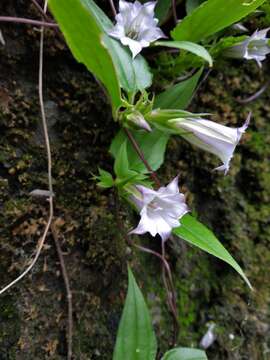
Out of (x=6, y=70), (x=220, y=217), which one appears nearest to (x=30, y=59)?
(x=6, y=70)

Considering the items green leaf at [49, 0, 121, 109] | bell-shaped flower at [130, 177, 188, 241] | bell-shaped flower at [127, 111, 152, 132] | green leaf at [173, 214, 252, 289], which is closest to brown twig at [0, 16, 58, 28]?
green leaf at [49, 0, 121, 109]

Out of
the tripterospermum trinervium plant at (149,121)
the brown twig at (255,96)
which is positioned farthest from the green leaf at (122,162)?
the brown twig at (255,96)

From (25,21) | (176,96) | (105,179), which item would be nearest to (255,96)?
(176,96)

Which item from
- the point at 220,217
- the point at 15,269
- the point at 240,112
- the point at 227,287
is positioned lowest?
the point at 227,287

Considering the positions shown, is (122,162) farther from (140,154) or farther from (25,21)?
(25,21)

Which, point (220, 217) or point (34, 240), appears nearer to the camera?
point (34, 240)

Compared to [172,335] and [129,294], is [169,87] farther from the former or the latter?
[172,335]

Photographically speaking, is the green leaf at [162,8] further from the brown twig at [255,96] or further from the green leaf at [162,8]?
the brown twig at [255,96]
